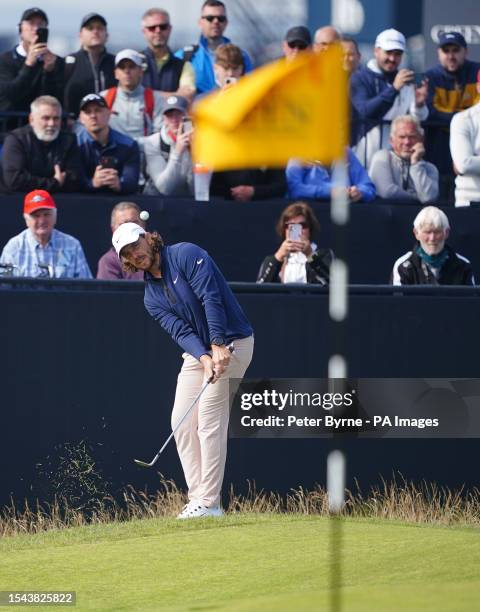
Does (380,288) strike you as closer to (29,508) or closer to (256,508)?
(256,508)

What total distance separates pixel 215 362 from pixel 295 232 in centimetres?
237

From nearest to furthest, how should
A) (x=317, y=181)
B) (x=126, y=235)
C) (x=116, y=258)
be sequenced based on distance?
(x=126, y=235) < (x=116, y=258) < (x=317, y=181)

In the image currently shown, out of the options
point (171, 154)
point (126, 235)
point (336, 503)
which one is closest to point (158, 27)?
point (171, 154)

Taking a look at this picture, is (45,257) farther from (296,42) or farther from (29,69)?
(296,42)

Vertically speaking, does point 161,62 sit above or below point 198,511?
above

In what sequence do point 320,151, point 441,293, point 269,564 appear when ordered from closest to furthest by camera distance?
point 320,151, point 269,564, point 441,293

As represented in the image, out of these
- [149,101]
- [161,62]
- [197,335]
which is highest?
[161,62]

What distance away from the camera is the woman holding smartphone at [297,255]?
36.6 feet

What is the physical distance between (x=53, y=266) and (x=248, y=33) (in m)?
6.19

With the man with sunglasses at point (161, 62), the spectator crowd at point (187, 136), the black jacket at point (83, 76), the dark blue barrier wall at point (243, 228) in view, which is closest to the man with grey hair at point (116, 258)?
the spectator crowd at point (187, 136)

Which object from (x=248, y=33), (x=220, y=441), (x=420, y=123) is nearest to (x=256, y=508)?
(x=220, y=441)

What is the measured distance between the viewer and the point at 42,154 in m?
11.9

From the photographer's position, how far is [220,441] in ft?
31.1

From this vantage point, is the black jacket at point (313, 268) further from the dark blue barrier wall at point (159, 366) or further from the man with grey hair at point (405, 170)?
the man with grey hair at point (405, 170)
